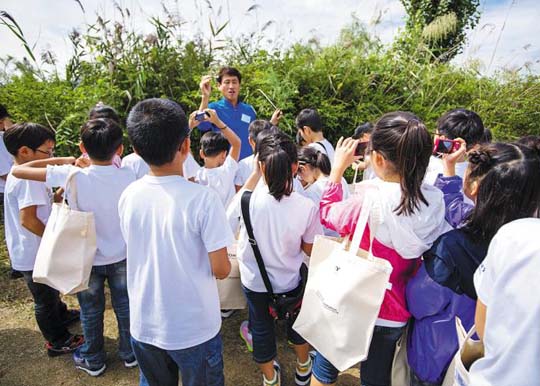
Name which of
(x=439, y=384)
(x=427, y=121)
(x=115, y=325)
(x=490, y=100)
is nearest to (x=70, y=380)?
(x=115, y=325)

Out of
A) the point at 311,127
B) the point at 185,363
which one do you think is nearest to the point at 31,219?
the point at 185,363

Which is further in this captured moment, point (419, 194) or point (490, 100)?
point (490, 100)

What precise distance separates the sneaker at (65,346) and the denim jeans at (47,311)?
3cm

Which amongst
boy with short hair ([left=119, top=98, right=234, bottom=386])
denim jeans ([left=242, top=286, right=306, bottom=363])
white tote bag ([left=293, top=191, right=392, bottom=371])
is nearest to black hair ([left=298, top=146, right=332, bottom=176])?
denim jeans ([left=242, top=286, right=306, bottom=363])

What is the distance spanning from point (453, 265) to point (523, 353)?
1.40 feet

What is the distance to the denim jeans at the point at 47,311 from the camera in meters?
2.44

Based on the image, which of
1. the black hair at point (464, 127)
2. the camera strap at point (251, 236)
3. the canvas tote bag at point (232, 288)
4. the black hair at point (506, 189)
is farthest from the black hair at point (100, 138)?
the black hair at point (464, 127)

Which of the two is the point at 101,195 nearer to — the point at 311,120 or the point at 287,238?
the point at 287,238

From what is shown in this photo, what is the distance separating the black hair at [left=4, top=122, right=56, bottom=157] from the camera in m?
2.21

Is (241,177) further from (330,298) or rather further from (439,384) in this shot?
(439,384)

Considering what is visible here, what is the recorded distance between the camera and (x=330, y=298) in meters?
1.40

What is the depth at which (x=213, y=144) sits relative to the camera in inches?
111

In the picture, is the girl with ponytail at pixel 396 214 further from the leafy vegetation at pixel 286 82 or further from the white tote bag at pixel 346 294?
the leafy vegetation at pixel 286 82

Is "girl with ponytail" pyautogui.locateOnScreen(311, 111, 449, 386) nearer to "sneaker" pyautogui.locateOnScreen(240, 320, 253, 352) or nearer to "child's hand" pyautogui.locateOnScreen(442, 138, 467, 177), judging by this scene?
"child's hand" pyautogui.locateOnScreen(442, 138, 467, 177)
